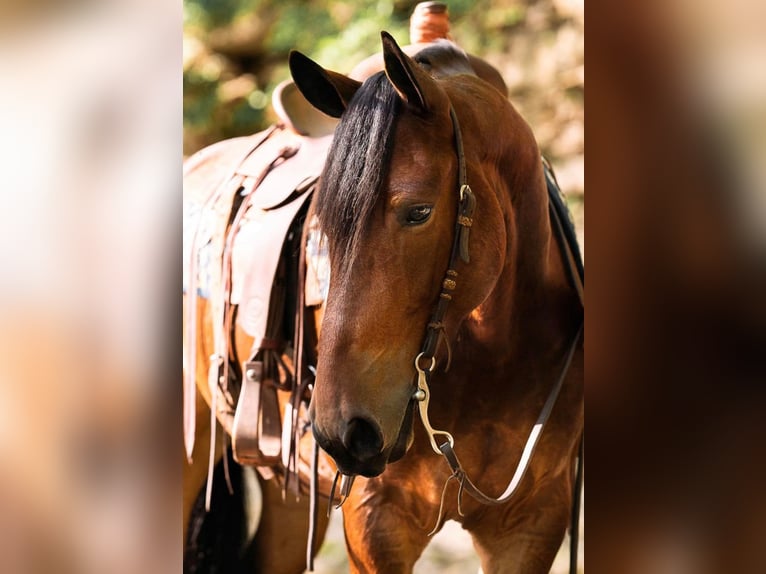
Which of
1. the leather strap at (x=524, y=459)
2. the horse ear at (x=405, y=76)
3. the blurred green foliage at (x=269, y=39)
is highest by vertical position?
the blurred green foliage at (x=269, y=39)

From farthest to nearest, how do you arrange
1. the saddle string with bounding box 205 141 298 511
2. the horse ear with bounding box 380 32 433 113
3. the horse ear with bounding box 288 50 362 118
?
the saddle string with bounding box 205 141 298 511 < the horse ear with bounding box 288 50 362 118 < the horse ear with bounding box 380 32 433 113

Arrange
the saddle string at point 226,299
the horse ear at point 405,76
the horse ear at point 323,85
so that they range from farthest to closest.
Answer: the saddle string at point 226,299 → the horse ear at point 323,85 → the horse ear at point 405,76

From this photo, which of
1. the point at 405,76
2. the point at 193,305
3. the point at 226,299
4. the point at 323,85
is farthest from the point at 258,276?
the point at 405,76

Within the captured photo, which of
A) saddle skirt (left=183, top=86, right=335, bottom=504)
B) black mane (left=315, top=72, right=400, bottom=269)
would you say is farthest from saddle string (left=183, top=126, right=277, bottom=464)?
black mane (left=315, top=72, right=400, bottom=269)

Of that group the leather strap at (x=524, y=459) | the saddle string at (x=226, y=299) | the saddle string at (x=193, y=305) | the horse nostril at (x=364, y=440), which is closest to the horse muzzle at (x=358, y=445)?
the horse nostril at (x=364, y=440)

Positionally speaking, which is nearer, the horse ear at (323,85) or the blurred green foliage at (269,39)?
the horse ear at (323,85)

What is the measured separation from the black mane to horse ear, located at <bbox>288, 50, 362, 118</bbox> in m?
0.07

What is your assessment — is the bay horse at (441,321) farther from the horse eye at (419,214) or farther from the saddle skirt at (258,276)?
the saddle skirt at (258,276)

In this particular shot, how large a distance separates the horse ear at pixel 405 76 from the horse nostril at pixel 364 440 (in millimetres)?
381

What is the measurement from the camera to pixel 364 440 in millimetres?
1017

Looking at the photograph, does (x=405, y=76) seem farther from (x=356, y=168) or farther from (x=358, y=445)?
(x=358, y=445)

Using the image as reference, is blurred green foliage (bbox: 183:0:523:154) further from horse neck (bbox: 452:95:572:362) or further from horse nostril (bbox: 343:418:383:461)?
horse nostril (bbox: 343:418:383:461)

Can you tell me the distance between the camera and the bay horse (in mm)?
1006

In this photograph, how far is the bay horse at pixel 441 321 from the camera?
1.01m
